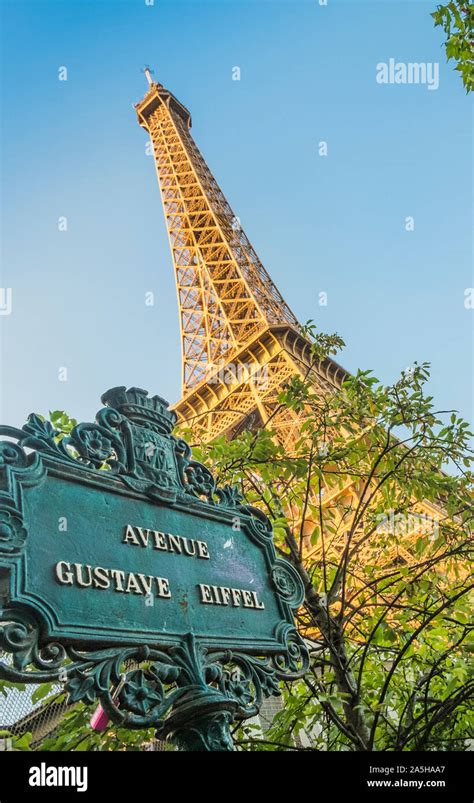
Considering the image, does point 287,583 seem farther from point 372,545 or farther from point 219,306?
point 219,306

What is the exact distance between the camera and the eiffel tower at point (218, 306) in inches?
1048

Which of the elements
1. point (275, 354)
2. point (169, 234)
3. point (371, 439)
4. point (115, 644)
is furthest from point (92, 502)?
point (169, 234)

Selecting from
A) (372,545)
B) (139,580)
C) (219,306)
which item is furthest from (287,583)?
Answer: (219,306)

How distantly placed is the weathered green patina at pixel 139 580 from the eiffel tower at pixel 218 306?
17.4 m

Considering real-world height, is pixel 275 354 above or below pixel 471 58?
above

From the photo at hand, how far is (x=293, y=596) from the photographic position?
3.71 m

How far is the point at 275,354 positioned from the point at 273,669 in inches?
969

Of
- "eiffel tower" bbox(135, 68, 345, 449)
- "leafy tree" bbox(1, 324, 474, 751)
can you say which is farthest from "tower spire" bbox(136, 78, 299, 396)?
"leafy tree" bbox(1, 324, 474, 751)

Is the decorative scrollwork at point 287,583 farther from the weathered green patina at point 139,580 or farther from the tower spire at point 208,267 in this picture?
the tower spire at point 208,267

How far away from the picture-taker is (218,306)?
112 ft

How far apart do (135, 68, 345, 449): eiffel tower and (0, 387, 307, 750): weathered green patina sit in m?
17.4

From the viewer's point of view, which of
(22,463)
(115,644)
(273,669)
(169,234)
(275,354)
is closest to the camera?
(115,644)

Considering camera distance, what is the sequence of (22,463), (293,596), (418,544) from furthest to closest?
(418,544), (293,596), (22,463)

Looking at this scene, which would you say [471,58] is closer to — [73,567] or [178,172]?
[73,567]
